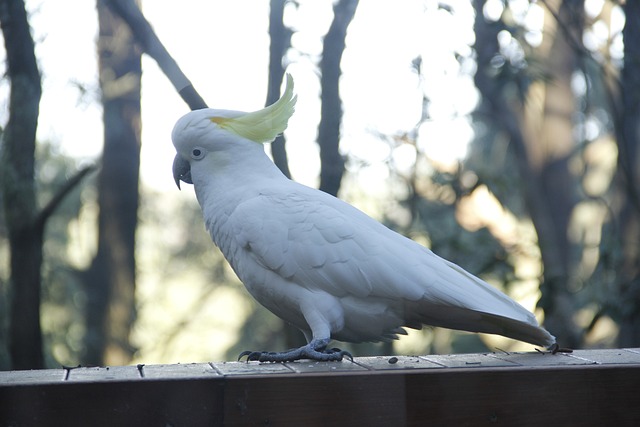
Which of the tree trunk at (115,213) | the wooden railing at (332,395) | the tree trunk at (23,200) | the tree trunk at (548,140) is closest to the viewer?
the wooden railing at (332,395)

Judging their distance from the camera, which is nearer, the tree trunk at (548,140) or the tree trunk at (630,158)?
the tree trunk at (630,158)

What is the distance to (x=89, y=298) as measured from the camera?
5.38 m

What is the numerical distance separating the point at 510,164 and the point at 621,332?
3.38m

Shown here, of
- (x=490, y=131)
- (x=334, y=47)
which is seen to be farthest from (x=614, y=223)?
(x=490, y=131)

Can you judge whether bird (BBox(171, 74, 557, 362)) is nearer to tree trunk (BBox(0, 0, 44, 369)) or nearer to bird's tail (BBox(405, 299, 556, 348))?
bird's tail (BBox(405, 299, 556, 348))

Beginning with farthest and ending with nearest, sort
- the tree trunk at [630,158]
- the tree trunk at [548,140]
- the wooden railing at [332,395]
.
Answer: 1. the tree trunk at [548,140]
2. the tree trunk at [630,158]
3. the wooden railing at [332,395]

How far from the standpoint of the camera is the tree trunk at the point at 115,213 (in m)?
4.96

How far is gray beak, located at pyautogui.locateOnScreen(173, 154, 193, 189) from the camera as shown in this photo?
2084 mm

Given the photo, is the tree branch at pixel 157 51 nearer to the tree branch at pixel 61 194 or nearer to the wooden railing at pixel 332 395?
the tree branch at pixel 61 194

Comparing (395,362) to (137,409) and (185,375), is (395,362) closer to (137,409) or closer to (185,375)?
(185,375)

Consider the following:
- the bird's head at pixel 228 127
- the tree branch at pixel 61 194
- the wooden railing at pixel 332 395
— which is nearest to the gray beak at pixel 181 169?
the bird's head at pixel 228 127

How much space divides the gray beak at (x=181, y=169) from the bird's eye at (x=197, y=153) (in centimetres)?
5

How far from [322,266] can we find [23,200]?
5.39 feet

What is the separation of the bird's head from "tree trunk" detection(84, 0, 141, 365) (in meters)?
Answer: 3.10
